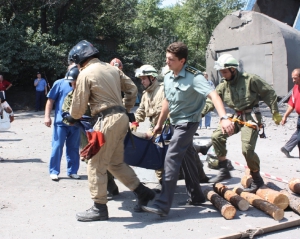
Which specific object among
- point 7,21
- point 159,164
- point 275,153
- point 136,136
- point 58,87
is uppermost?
point 7,21

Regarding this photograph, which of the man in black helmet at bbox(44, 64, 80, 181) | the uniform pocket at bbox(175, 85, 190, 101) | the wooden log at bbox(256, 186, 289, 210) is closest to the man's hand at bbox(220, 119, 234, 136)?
the uniform pocket at bbox(175, 85, 190, 101)

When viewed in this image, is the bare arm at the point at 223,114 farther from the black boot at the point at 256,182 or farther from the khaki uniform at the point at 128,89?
the black boot at the point at 256,182

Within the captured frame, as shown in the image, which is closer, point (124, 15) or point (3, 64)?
point (3, 64)

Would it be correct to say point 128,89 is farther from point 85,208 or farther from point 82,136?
point 85,208

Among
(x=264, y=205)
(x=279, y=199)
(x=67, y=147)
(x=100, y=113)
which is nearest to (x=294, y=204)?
(x=279, y=199)

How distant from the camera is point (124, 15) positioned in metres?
26.4

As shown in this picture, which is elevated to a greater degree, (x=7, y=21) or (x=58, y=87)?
(x=7, y=21)

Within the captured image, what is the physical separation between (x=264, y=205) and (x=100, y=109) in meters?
2.17

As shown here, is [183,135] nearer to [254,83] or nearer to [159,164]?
[159,164]

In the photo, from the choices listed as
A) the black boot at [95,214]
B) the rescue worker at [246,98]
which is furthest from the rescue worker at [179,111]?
the rescue worker at [246,98]

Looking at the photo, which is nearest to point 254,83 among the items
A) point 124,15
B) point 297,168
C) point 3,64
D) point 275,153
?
point 297,168

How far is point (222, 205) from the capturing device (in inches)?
202

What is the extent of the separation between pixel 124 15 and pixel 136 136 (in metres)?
21.8

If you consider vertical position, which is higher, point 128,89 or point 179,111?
point 128,89
